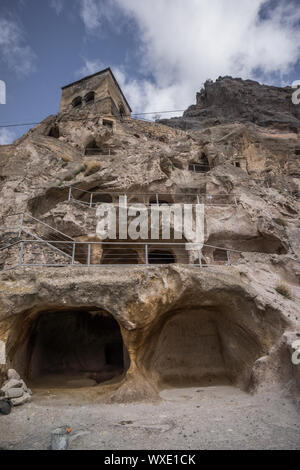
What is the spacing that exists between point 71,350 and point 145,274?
707 cm

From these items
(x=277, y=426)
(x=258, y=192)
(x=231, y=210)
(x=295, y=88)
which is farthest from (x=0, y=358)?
(x=295, y=88)

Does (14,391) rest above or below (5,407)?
above

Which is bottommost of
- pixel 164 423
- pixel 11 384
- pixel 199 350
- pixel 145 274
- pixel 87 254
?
pixel 164 423

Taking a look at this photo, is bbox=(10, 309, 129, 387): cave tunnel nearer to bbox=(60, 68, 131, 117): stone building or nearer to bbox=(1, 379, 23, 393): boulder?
bbox=(1, 379, 23, 393): boulder

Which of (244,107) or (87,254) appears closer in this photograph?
(87,254)

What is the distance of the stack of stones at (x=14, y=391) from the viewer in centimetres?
591

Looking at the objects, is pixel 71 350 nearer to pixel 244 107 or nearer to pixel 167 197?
pixel 167 197

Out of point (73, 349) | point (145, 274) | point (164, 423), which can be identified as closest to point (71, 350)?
point (73, 349)

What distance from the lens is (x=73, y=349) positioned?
1194 centimetres

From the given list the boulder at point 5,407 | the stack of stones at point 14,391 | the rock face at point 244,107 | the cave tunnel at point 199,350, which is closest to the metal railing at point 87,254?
the cave tunnel at point 199,350

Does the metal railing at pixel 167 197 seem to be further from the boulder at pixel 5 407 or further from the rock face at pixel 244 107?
the rock face at pixel 244 107

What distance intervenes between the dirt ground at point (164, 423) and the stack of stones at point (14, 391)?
0.65 feet

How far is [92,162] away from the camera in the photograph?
15805 millimetres
